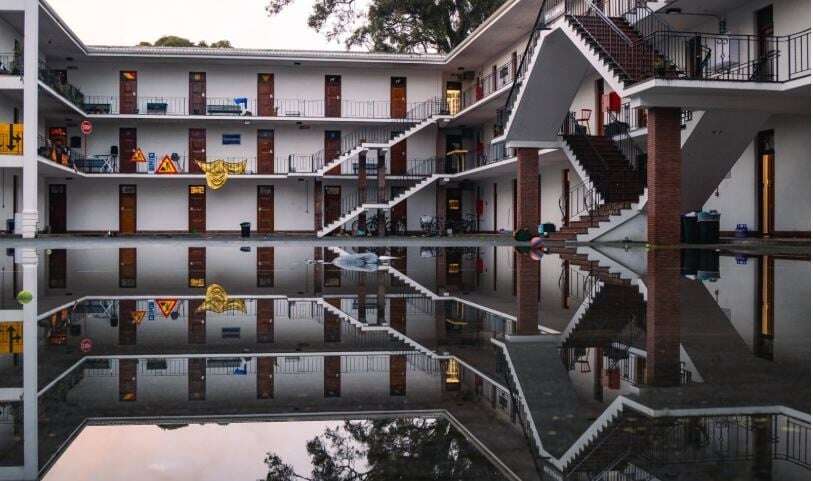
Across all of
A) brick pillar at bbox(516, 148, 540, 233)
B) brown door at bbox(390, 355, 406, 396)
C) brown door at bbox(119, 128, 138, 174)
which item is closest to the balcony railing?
brown door at bbox(119, 128, 138, 174)

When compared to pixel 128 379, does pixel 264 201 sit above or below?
above

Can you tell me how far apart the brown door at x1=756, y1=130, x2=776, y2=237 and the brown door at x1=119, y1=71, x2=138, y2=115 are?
3326 cm

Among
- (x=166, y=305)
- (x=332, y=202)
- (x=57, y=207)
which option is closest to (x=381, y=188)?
(x=332, y=202)

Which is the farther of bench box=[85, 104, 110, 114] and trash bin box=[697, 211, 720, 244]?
bench box=[85, 104, 110, 114]

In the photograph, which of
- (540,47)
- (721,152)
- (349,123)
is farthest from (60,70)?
(721,152)

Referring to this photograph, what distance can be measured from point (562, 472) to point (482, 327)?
404 centimetres

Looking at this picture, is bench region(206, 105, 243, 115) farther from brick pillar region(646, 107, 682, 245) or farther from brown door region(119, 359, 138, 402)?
brown door region(119, 359, 138, 402)

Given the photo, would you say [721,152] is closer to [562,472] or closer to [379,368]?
[379,368]

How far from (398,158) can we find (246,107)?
9117 millimetres

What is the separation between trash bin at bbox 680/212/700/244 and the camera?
A: 70.5ft

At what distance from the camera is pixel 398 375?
15.3 feet

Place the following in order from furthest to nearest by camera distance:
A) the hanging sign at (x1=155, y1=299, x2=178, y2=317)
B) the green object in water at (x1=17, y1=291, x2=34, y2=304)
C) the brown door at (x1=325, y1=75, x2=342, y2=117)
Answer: the brown door at (x1=325, y1=75, x2=342, y2=117) → the green object in water at (x1=17, y1=291, x2=34, y2=304) → the hanging sign at (x1=155, y1=299, x2=178, y2=317)

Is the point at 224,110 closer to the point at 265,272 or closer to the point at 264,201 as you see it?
the point at 264,201

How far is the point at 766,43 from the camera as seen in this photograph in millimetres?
22328
